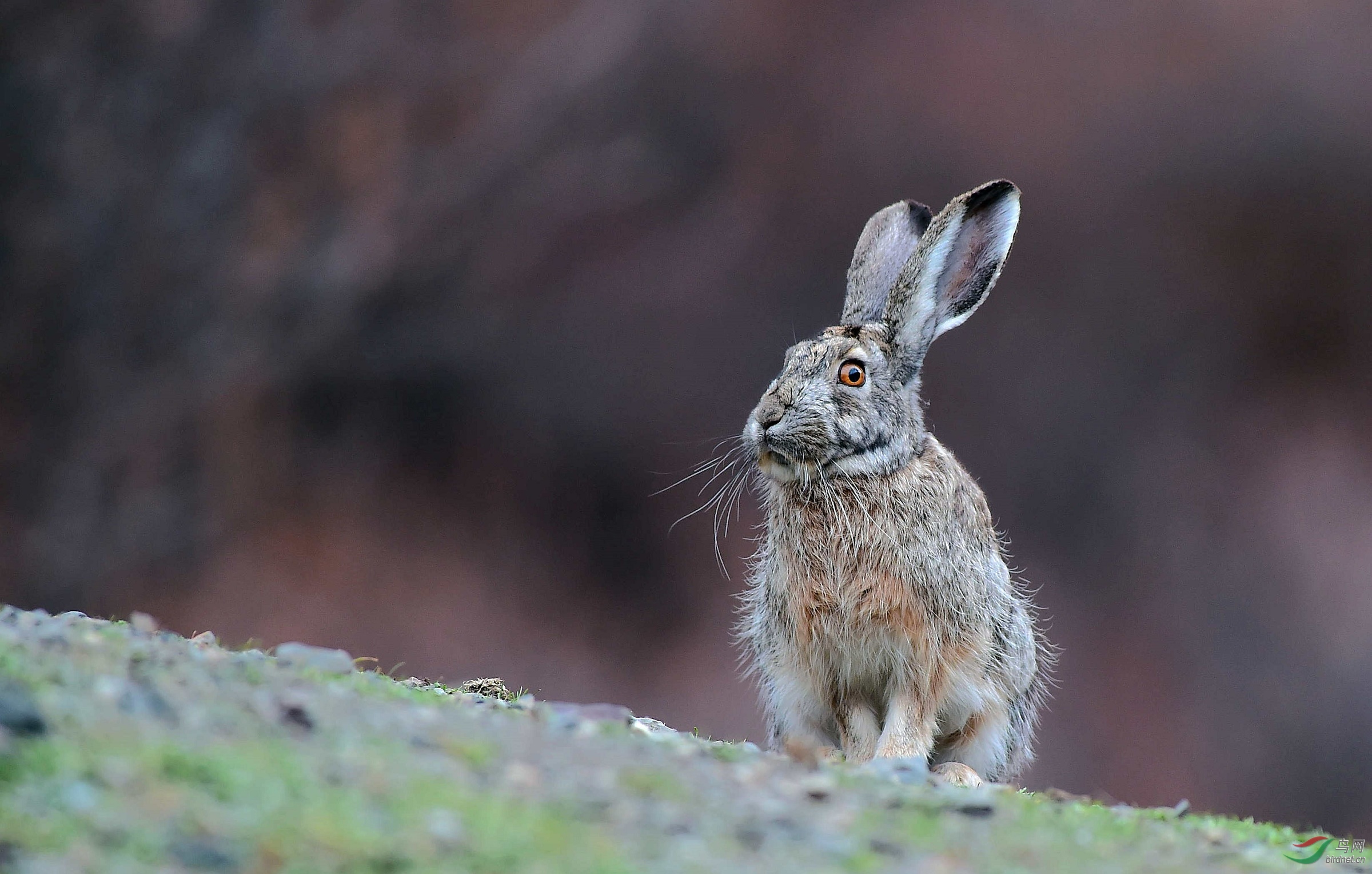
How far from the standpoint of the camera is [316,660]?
4121mm

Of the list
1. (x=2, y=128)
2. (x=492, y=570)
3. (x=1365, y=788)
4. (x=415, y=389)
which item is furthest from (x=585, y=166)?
(x=1365, y=788)

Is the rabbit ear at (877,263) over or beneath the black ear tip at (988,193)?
over

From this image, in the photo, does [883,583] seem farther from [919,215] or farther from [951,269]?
[919,215]

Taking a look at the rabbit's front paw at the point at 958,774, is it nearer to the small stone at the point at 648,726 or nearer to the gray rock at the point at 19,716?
the small stone at the point at 648,726

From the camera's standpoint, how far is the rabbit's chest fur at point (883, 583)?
16.4ft

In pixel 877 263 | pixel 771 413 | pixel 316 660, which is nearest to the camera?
pixel 316 660

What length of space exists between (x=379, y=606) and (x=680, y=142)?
4.04 meters

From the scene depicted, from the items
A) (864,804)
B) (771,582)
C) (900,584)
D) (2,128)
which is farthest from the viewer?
(2,128)

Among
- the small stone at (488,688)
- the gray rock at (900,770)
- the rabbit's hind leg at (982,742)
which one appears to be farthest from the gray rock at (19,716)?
the rabbit's hind leg at (982,742)

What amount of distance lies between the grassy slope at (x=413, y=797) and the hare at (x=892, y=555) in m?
1.30

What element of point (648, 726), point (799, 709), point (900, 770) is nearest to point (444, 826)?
point (900, 770)

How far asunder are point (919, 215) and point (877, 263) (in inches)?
16.9

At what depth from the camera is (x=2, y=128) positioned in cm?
921

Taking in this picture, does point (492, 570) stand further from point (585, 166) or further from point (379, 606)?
point (585, 166)
